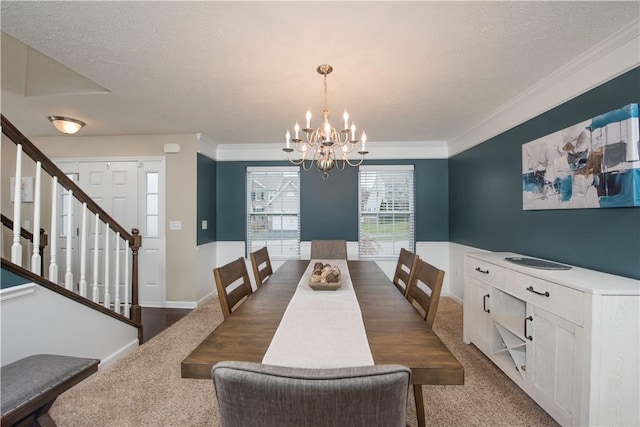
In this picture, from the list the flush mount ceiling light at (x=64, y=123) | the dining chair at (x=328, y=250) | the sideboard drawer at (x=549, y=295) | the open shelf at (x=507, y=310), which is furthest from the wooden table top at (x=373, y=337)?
the flush mount ceiling light at (x=64, y=123)

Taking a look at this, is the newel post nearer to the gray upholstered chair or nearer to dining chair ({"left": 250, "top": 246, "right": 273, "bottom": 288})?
dining chair ({"left": 250, "top": 246, "right": 273, "bottom": 288})

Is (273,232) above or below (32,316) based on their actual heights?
above

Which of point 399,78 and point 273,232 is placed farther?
point 273,232

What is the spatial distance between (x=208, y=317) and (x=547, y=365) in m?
3.27

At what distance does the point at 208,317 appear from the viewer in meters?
3.36

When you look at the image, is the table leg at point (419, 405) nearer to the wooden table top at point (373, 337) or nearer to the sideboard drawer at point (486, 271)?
the wooden table top at point (373, 337)

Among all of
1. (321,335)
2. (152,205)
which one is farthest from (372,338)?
(152,205)

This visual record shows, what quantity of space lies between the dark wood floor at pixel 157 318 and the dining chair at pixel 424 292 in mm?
2620

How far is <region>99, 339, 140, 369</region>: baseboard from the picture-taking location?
2.23m

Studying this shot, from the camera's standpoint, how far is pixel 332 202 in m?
4.31

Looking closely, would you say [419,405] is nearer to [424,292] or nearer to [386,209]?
[424,292]

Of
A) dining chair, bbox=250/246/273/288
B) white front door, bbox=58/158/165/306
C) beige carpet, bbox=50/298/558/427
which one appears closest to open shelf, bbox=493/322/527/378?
beige carpet, bbox=50/298/558/427

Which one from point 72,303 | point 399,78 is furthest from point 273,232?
point 399,78

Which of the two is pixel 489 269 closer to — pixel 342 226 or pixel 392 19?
pixel 392 19
